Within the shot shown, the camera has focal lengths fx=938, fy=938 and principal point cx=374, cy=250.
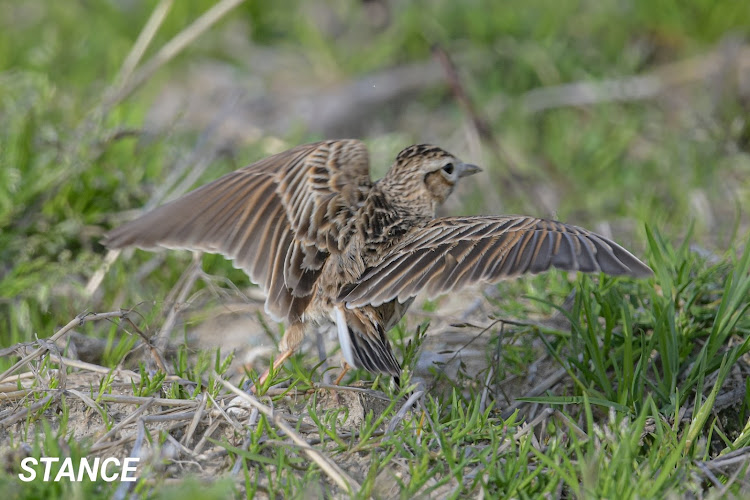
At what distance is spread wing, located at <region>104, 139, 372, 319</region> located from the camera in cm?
452

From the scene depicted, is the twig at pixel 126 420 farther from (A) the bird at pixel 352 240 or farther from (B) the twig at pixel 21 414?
(A) the bird at pixel 352 240

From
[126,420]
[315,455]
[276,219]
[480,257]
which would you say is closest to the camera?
[315,455]

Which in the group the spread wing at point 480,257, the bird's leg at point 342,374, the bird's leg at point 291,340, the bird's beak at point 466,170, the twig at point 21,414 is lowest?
the bird's leg at point 342,374

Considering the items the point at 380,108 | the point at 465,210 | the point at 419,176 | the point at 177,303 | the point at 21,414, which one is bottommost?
the point at 465,210

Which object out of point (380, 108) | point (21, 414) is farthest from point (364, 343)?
point (380, 108)

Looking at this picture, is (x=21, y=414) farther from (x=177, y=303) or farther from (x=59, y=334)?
(x=177, y=303)

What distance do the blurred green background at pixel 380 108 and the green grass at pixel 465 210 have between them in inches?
1.0

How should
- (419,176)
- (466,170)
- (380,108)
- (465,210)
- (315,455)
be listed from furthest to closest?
(380,108) → (465,210) → (466,170) → (419,176) → (315,455)

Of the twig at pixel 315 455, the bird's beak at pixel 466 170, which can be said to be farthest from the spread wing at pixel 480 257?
the bird's beak at pixel 466 170

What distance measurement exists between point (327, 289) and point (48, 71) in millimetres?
4458

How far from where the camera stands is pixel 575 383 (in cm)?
470

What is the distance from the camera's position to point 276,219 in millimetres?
4754

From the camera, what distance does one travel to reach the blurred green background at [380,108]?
20.2ft

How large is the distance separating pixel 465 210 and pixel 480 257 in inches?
131
